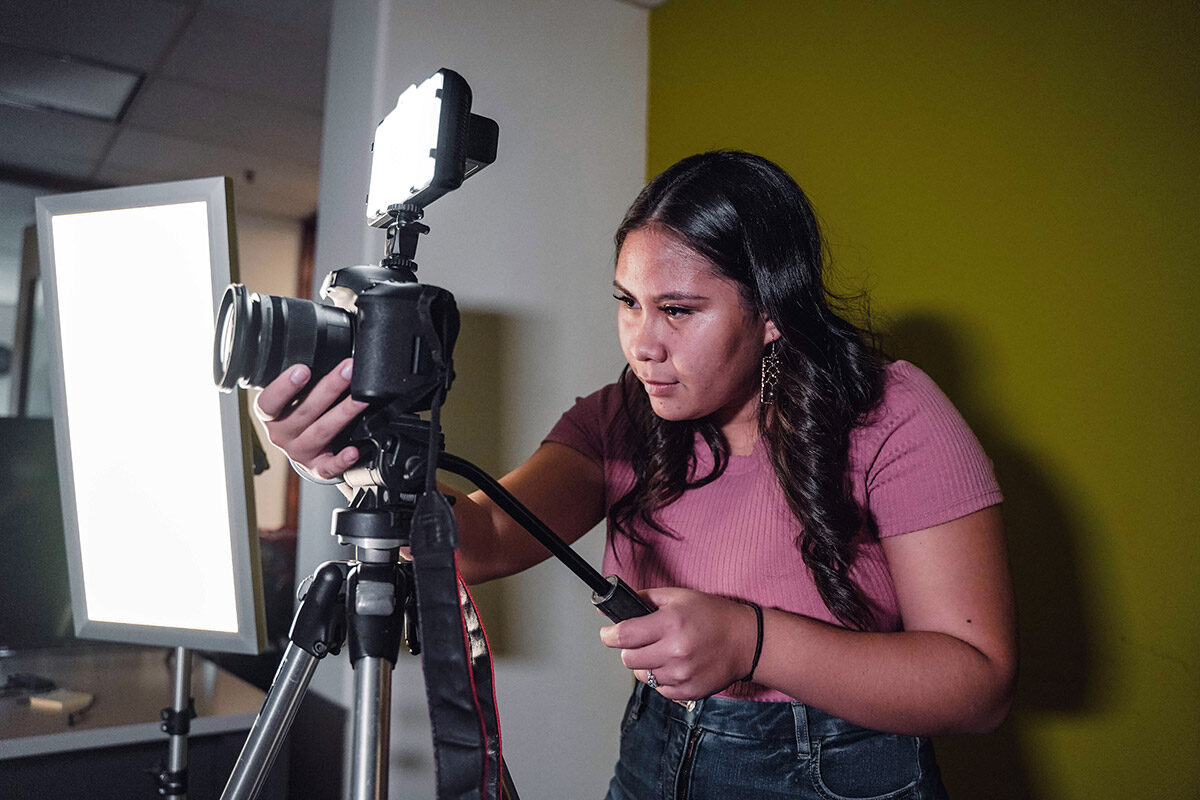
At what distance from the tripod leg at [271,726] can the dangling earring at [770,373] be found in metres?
0.59

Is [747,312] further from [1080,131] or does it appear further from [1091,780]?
[1091,780]

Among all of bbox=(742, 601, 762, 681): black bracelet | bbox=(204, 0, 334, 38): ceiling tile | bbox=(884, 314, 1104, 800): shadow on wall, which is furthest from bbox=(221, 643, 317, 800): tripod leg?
bbox=(204, 0, 334, 38): ceiling tile

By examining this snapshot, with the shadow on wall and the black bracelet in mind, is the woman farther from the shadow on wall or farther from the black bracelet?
the shadow on wall

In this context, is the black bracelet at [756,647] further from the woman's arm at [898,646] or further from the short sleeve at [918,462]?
the short sleeve at [918,462]

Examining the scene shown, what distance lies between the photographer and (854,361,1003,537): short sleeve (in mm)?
807

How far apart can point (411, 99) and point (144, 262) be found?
693 mm

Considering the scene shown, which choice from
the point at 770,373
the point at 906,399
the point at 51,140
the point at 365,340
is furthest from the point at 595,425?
the point at 51,140

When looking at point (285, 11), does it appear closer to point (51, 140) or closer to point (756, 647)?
point (51, 140)

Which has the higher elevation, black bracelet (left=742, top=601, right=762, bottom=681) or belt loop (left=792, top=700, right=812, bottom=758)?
black bracelet (left=742, top=601, right=762, bottom=681)

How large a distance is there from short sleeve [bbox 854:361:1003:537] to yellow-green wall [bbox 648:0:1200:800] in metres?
0.39

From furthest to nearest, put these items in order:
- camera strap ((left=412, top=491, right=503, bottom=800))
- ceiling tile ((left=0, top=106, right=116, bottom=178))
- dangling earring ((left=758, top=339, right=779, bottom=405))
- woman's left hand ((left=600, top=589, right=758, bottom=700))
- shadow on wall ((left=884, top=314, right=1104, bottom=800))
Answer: ceiling tile ((left=0, top=106, right=116, bottom=178)) → shadow on wall ((left=884, top=314, right=1104, bottom=800)) → dangling earring ((left=758, top=339, right=779, bottom=405)) → woman's left hand ((left=600, top=589, right=758, bottom=700)) → camera strap ((left=412, top=491, right=503, bottom=800))

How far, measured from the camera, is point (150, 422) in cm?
119

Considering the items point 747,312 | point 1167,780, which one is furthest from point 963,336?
point 1167,780

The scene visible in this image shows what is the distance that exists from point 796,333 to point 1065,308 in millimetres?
503
